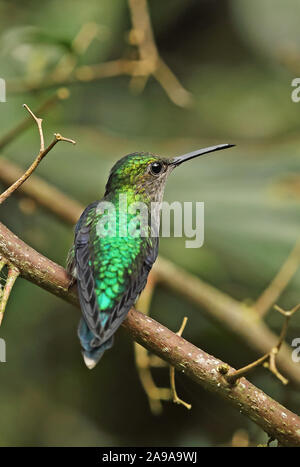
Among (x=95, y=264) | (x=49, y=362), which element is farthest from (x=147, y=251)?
(x=49, y=362)

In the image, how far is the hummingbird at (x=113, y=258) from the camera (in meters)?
1.44

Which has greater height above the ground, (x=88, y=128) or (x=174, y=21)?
(x=174, y=21)

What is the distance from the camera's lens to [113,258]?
5.41 feet

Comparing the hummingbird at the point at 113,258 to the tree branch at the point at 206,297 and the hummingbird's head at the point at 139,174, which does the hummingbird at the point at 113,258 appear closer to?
the hummingbird's head at the point at 139,174

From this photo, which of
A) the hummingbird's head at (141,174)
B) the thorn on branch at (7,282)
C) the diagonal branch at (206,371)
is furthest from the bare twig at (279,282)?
the thorn on branch at (7,282)

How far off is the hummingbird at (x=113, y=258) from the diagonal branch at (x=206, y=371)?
71 mm

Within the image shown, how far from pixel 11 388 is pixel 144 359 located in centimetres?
81

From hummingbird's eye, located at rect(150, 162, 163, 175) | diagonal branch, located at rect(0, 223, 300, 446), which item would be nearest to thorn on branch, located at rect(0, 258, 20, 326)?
diagonal branch, located at rect(0, 223, 300, 446)

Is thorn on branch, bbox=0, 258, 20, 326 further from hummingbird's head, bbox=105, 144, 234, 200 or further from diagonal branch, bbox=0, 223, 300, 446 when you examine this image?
hummingbird's head, bbox=105, 144, 234, 200

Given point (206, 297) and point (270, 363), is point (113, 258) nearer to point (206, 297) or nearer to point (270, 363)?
point (270, 363)

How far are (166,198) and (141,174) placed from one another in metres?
1.03
